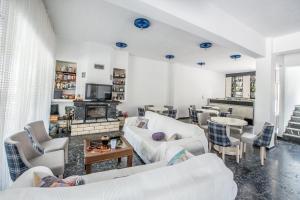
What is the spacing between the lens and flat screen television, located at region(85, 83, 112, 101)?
4746mm

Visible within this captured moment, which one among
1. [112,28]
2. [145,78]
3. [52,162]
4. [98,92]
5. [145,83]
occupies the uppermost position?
[112,28]

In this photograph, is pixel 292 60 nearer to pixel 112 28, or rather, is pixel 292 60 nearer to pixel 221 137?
pixel 221 137

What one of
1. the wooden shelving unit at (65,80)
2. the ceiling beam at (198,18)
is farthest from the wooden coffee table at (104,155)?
the wooden shelving unit at (65,80)

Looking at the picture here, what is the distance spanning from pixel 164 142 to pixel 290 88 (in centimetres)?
562

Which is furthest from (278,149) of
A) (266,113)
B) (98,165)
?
(98,165)

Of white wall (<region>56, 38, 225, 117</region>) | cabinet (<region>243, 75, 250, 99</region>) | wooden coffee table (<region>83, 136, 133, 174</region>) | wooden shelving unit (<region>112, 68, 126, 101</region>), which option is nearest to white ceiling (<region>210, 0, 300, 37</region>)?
wooden coffee table (<region>83, 136, 133, 174</region>)

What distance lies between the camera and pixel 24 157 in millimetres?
Result: 1592

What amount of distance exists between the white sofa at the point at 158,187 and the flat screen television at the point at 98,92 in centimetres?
372

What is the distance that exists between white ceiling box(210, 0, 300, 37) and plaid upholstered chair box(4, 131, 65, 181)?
3.38 metres

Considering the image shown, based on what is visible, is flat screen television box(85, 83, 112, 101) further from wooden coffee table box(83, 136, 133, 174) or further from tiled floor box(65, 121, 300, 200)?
wooden coffee table box(83, 136, 133, 174)

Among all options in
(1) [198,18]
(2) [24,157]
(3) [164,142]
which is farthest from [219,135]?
(2) [24,157]

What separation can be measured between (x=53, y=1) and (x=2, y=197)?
3.11 meters

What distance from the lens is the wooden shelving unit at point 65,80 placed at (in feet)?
15.5

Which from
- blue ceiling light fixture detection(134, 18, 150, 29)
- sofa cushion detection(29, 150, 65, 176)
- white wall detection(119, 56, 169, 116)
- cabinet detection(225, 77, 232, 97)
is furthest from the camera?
cabinet detection(225, 77, 232, 97)
